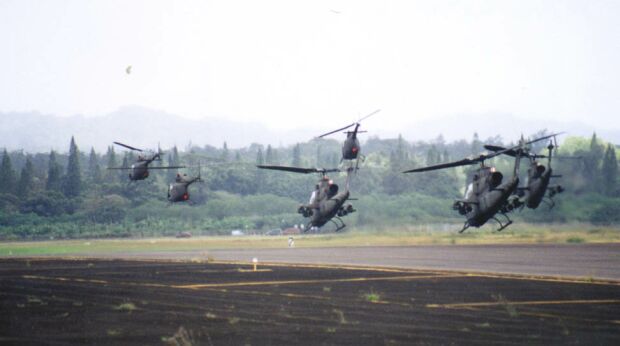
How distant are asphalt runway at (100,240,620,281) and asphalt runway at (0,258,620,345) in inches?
172

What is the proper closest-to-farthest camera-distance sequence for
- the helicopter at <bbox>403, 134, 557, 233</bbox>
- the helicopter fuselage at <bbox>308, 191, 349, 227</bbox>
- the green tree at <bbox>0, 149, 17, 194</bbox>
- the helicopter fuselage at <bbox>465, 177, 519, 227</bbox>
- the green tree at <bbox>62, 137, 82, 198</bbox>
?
the helicopter fuselage at <bbox>465, 177, 519, 227</bbox> → the helicopter at <bbox>403, 134, 557, 233</bbox> → the helicopter fuselage at <bbox>308, 191, 349, 227</bbox> → the green tree at <bbox>62, 137, 82, 198</bbox> → the green tree at <bbox>0, 149, 17, 194</bbox>

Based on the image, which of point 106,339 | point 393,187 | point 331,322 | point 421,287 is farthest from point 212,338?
point 393,187

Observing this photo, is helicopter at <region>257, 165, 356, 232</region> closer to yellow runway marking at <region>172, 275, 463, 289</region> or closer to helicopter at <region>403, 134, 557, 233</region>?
yellow runway marking at <region>172, 275, 463, 289</region>

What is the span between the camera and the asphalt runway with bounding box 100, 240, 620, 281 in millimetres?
49781

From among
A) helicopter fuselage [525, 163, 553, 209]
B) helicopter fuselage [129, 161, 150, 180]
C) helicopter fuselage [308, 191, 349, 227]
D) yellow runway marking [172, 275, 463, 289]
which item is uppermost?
helicopter fuselage [129, 161, 150, 180]

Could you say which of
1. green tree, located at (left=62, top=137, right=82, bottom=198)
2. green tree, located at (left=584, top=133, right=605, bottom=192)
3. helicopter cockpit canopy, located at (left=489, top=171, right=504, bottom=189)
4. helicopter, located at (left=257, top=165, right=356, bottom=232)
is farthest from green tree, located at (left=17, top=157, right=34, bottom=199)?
helicopter cockpit canopy, located at (left=489, top=171, right=504, bottom=189)

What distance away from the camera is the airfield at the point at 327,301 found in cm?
2433

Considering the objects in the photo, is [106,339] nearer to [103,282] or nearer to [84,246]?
[103,282]

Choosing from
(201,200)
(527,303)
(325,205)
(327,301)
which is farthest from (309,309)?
(201,200)

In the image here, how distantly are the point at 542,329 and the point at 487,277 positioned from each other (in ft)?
68.3

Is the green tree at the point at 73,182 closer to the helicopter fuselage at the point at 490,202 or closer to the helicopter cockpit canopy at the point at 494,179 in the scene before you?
the helicopter fuselage at the point at 490,202

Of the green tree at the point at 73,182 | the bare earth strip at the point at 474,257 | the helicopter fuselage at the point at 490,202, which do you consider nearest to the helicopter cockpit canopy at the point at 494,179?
the helicopter fuselage at the point at 490,202

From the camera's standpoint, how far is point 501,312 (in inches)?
1148

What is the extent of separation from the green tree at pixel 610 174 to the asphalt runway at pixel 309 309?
25231mm
